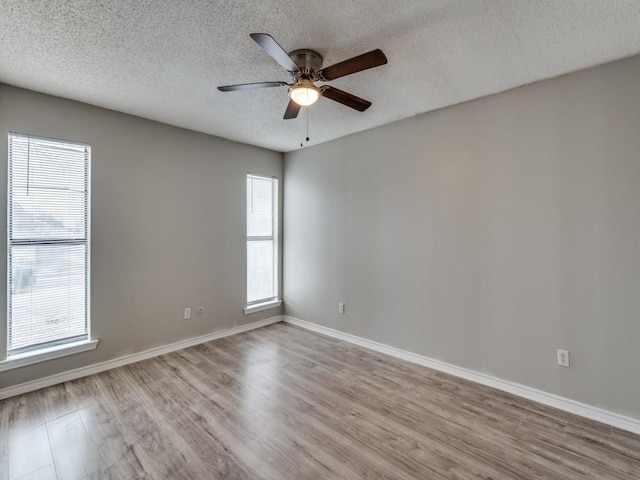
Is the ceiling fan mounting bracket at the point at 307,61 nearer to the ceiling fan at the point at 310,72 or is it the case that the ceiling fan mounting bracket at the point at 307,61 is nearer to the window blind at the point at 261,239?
the ceiling fan at the point at 310,72

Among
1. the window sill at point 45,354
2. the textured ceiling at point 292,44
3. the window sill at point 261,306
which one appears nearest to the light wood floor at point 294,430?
the window sill at point 45,354

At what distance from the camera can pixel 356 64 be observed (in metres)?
1.76

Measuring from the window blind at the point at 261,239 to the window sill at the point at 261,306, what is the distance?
0.21 ft

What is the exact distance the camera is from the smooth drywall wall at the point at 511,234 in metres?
2.14

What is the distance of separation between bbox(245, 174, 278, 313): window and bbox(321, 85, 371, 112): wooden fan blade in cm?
238

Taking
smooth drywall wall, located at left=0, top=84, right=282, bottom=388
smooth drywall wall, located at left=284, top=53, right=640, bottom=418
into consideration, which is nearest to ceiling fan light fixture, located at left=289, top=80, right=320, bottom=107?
smooth drywall wall, located at left=284, top=53, right=640, bottom=418

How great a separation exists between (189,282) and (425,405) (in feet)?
9.42

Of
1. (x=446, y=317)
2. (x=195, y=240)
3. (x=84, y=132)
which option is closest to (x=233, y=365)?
(x=195, y=240)

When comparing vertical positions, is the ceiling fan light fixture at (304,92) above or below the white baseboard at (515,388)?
above

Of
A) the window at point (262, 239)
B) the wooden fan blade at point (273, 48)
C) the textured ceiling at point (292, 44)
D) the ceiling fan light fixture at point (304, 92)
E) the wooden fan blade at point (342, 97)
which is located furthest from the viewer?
the window at point (262, 239)

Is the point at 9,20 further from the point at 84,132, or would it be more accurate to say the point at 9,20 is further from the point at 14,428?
the point at 14,428

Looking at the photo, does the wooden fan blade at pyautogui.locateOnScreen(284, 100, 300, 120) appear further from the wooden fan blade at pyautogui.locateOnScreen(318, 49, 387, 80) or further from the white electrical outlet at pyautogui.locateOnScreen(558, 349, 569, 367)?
the white electrical outlet at pyautogui.locateOnScreen(558, 349, 569, 367)

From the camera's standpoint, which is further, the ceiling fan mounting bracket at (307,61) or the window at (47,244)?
the window at (47,244)

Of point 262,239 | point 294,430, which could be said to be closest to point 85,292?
point 262,239
